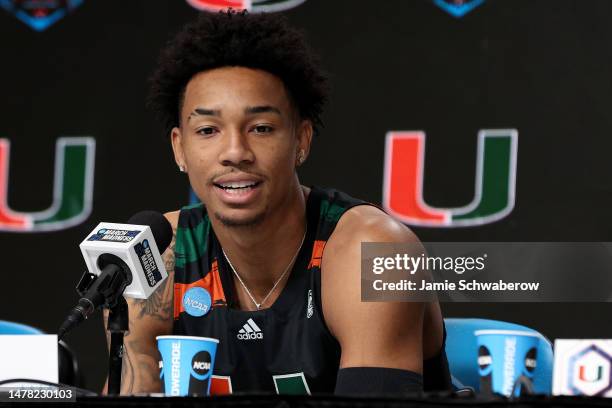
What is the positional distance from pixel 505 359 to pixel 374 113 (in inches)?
68.1

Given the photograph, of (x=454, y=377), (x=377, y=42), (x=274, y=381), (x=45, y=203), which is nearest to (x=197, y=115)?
(x=274, y=381)

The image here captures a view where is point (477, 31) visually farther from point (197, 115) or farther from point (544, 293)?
point (197, 115)

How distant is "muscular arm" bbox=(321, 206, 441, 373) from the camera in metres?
1.70

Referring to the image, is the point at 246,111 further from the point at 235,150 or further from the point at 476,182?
the point at 476,182

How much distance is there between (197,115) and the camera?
74.7 inches

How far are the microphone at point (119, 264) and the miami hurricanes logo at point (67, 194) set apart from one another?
1.74 metres

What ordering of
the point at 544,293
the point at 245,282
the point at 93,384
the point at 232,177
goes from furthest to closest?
the point at 93,384 → the point at 544,293 → the point at 245,282 → the point at 232,177

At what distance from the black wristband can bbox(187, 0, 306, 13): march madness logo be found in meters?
1.63

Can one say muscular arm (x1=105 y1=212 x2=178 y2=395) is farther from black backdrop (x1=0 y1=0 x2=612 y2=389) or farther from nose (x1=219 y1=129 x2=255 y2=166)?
black backdrop (x1=0 y1=0 x2=612 y2=389)

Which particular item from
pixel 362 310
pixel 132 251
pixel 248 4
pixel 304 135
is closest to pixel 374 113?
pixel 248 4

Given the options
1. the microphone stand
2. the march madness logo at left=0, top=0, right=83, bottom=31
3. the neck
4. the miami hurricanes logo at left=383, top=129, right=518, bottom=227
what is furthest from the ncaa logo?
the march madness logo at left=0, top=0, right=83, bottom=31

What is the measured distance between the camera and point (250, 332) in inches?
75.7

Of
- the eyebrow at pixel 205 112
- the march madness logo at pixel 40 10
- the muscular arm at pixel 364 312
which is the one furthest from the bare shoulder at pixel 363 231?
the march madness logo at pixel 40 10

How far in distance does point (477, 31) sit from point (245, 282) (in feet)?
4.11
